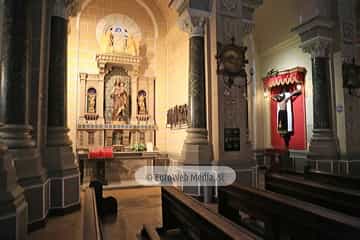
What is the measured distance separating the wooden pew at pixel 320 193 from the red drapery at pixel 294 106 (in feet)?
16.4

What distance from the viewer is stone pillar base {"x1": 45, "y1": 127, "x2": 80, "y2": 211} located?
147 inches

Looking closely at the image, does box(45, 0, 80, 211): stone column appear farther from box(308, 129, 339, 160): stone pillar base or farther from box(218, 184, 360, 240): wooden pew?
box(308, 129, 339, 160): stone pillar base

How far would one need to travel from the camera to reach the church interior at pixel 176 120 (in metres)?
2.86

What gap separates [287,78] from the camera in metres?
8.54

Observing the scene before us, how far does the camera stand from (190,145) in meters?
5.11

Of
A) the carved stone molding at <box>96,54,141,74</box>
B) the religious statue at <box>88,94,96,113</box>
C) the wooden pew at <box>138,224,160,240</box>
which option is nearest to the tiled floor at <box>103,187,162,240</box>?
the wooden pew at <box>138,224,160,240</box>

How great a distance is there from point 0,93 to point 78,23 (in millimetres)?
4979

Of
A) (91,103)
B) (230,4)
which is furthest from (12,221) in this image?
(91,103)

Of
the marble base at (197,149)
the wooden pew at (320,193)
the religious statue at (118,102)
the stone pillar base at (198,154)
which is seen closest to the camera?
the wooden pew at (320,193)

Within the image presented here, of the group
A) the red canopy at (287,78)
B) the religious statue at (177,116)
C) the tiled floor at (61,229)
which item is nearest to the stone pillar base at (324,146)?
the red canopy at (287,78)

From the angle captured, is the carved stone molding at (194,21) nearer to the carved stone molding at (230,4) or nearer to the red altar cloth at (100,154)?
the carved stone molding at (230,4)

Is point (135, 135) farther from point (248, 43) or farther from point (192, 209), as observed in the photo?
point (192, 209)

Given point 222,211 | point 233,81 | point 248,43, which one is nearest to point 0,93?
point 222,211

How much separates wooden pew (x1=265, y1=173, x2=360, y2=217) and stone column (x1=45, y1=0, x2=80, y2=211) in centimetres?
299
